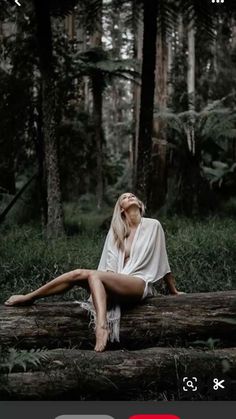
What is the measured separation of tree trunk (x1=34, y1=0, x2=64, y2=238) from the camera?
7352 mm

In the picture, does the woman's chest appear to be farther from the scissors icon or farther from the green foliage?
the scissors icon

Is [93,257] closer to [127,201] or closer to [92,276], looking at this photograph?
[127,201]

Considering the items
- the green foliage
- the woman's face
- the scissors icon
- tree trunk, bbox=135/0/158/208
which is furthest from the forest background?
the scissors icon

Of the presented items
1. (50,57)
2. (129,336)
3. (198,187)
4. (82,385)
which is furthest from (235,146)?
(82,385)

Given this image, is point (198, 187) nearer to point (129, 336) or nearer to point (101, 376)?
point (129, 336)

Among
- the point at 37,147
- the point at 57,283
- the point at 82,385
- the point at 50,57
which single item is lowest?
the point at 82,385

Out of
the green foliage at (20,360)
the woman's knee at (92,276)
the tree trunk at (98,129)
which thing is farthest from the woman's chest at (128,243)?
the tree trunk at (98,129)

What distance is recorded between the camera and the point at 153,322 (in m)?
4.14

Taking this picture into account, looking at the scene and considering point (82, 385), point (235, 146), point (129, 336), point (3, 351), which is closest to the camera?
point (82, 385)

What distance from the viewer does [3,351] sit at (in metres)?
3.85

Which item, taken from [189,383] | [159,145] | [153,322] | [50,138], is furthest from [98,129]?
[189,383]

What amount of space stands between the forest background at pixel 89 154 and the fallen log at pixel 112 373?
5.77 ft

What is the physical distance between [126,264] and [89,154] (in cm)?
755

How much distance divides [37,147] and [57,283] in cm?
529
